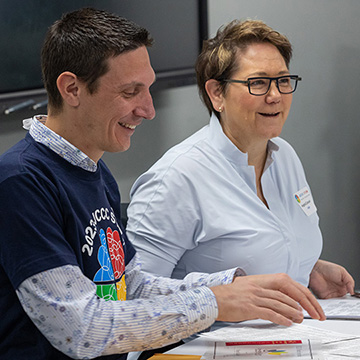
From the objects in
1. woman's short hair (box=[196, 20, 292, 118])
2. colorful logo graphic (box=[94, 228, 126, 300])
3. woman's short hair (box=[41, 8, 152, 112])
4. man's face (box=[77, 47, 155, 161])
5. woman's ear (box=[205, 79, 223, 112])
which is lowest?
colorful logo graphic (box=[94, 228, 126, 300])

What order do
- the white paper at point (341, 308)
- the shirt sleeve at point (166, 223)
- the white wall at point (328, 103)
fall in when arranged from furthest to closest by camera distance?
the white wall at point (328, 103) → the shirt sleeve at point (166, 223) → the white paper at point (341, 308)

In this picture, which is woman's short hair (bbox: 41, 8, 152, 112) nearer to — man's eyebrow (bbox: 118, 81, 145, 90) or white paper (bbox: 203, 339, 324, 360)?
man's eyebrow (bbox: 118, 81, 145, 90)

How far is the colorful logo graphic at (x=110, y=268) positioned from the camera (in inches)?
49.8

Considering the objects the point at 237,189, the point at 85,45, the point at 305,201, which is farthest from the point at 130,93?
the point at 305,201

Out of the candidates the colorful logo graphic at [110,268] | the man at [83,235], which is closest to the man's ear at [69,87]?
the man at [83,235]

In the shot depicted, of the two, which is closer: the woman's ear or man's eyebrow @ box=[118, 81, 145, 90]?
man's eyebrow @ box=[118, 81, 145, 90]

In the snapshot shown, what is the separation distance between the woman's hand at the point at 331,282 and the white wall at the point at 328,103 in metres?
1.70

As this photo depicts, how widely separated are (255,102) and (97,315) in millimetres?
1009

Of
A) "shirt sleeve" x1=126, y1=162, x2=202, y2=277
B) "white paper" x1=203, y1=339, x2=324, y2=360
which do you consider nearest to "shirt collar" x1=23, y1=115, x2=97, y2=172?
"white paper" x1=203, y1=339, x2=324, y2=360

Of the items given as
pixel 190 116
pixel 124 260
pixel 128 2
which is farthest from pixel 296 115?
pixel 124 260

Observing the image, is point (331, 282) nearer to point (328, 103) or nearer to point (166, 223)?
point (166, 223)

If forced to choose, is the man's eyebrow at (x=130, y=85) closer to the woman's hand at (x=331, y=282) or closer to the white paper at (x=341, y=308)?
the white paper at (x=341, y=308)

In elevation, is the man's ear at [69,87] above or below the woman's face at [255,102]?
above

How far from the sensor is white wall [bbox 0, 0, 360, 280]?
3.59 meters
